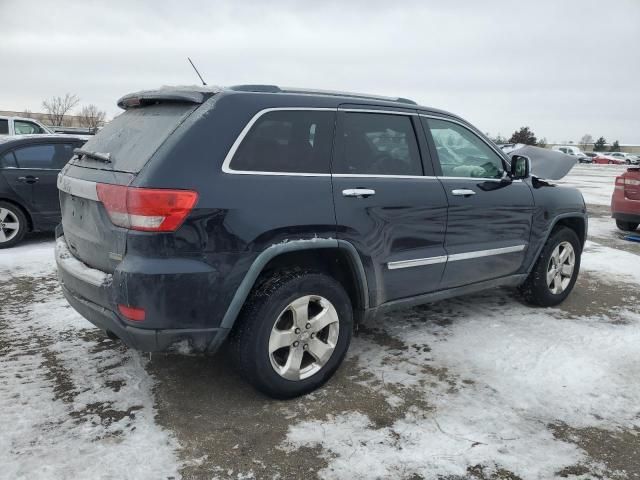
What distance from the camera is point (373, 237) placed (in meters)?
3.38

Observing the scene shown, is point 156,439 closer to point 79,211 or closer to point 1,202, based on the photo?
point 79,211

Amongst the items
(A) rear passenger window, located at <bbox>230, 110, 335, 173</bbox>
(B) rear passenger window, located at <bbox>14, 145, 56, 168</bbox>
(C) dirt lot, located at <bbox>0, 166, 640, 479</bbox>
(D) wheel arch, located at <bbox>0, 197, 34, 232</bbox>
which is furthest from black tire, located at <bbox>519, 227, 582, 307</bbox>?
(B) rear passenger window, located at <bbox>14, 145, 56, 168</bbox>

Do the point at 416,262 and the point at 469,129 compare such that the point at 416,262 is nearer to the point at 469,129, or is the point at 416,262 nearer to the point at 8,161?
the point at 469,129

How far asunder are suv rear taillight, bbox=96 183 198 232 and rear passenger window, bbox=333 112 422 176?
1005 millimetres

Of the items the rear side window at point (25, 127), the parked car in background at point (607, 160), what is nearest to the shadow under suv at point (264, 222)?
the rear side window at point (25, 127)

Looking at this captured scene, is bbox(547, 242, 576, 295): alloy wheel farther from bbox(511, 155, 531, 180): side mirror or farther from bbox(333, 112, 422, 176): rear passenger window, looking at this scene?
bbox(333, 112, 422, 176): rear passenger window

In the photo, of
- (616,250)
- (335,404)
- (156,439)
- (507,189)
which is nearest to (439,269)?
(507,189)

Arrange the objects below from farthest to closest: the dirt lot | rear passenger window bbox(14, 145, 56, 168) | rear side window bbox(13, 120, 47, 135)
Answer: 1. rear side window bbox(13, 120, 47, 135)
2. rear passenger window bbox(14, 145, 56, 168)
3. the dirt lot

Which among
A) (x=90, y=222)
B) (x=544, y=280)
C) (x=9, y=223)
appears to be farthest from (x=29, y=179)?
(x=544, y=280)

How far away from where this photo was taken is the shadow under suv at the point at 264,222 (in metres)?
2.70

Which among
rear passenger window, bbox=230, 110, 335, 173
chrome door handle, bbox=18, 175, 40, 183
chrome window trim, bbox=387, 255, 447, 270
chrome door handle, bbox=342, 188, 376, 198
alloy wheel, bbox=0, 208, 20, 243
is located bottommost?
alloy wheel, bbox=0, 208, 20, 243

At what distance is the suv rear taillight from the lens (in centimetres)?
263

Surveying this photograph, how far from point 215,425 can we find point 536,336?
2.66 meters

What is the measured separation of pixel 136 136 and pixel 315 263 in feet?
4.19
